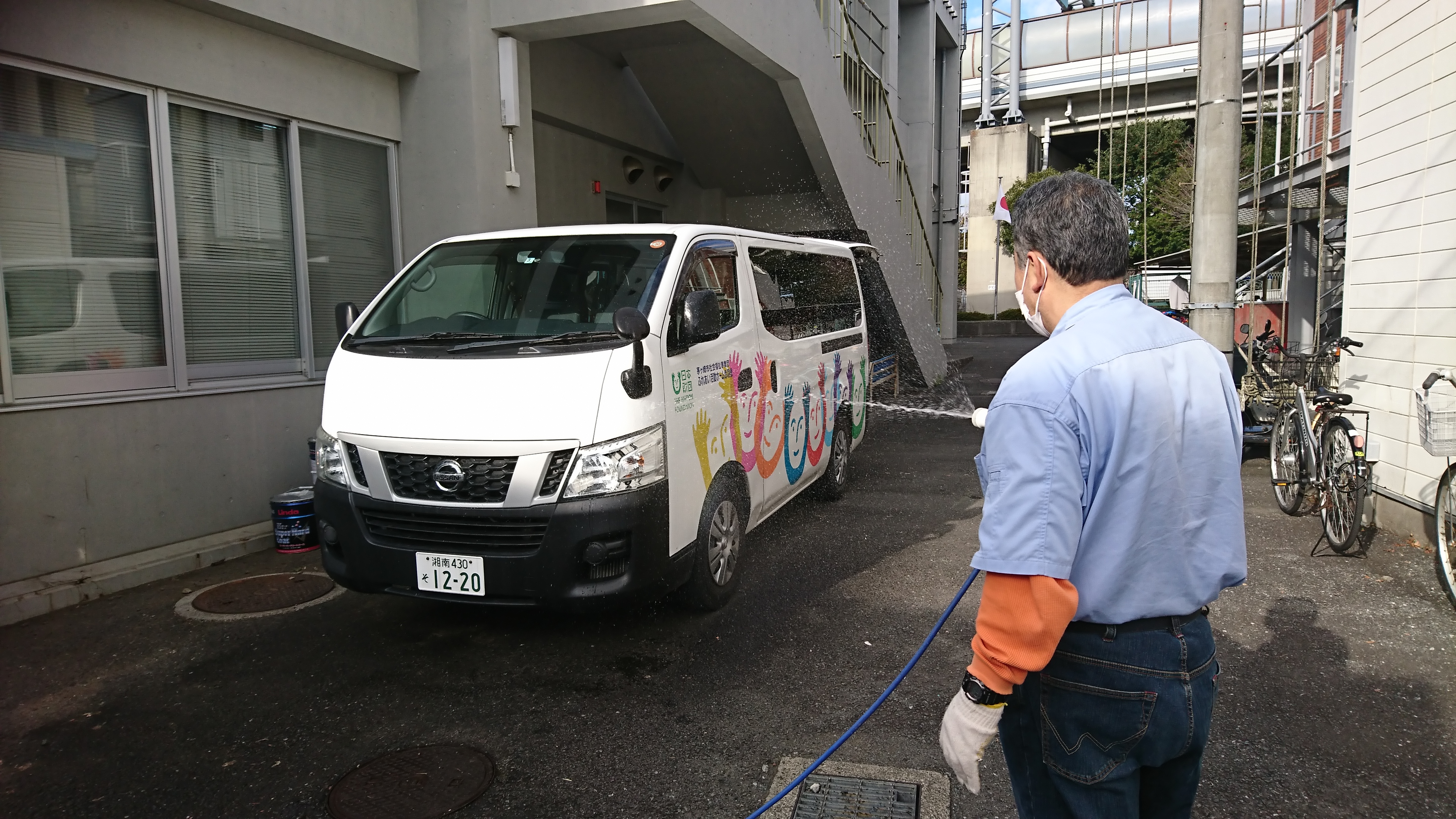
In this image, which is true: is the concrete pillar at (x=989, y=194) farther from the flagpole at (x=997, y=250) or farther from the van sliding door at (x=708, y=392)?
the van sliding door at (x=708, y=392)

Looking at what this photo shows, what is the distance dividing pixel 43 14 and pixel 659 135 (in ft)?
25.3

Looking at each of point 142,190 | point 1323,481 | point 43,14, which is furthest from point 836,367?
point 43,14

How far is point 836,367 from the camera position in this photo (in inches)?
287

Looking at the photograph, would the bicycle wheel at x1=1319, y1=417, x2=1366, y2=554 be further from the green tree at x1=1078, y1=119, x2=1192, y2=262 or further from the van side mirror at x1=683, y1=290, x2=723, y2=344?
the green tree at x1=1078, y1=119, x2=1192, y2=262

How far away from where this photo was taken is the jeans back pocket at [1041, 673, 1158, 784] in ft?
5.90

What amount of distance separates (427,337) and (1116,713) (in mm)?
3943

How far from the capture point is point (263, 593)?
18.3 feet

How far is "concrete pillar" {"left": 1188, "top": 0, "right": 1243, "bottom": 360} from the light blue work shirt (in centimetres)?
712

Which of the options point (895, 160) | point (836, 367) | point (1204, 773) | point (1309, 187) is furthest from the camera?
point (895, 160)

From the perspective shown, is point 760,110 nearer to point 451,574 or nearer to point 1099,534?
point 451,574

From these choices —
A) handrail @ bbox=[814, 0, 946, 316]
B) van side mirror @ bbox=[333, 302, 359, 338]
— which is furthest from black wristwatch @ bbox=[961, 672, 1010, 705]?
handrail @ bbox=[814, 0, 946, 316]

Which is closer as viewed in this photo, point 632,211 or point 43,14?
point 43,14

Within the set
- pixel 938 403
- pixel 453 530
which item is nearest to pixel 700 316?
pixel 453 530

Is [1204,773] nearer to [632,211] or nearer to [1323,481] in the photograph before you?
[1323,481]
